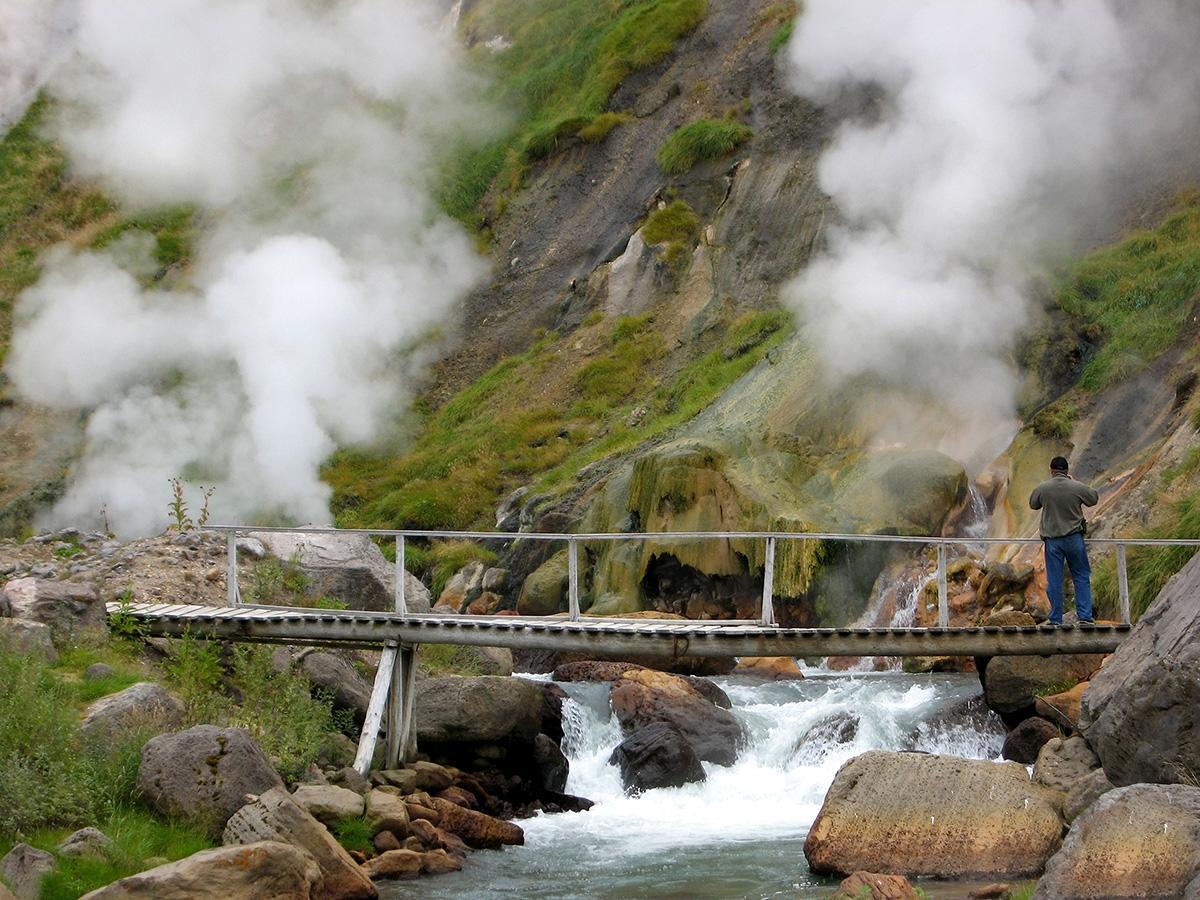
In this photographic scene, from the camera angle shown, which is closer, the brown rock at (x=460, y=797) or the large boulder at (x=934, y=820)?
the large boulder at (x=934, y=820)

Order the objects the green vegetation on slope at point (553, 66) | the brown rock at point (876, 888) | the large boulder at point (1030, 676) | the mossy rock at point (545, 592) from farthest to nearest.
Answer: the green vegetation on slope at point (553, 66) → the mossy rock at point (545, 592) → the large boulder at point (1030, 676) → the brown rock at point (876, 888)

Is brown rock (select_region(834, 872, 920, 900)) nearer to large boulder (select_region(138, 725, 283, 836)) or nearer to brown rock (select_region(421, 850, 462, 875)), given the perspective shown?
brown rock (select_region(421, 850, 462, 875))

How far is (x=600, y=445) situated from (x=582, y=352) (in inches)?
154

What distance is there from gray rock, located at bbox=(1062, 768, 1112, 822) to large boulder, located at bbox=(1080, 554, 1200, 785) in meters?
0.09

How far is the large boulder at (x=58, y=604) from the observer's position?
1198 cm

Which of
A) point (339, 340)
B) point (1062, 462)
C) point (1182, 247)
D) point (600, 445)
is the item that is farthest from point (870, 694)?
point (339, 340)

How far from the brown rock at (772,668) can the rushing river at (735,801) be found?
0.41m

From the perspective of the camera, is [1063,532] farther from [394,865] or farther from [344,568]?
[344,568]

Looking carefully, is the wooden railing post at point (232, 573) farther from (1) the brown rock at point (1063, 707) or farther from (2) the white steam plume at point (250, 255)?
→ (2) the white steam plume at point (250, 255)

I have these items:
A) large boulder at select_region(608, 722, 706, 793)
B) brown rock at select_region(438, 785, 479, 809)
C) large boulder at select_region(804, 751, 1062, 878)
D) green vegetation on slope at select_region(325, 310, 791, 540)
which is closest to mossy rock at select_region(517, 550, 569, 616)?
green vegetation on slope at select_region(325, 310, 791, 540)

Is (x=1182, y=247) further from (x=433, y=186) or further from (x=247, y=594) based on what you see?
(x=433, y=186)

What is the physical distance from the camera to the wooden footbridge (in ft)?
38.6

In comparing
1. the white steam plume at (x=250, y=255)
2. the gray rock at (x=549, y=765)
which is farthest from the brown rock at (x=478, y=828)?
the white steam plume at (x=250, y=255)

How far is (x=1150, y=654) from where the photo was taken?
8820 mm
